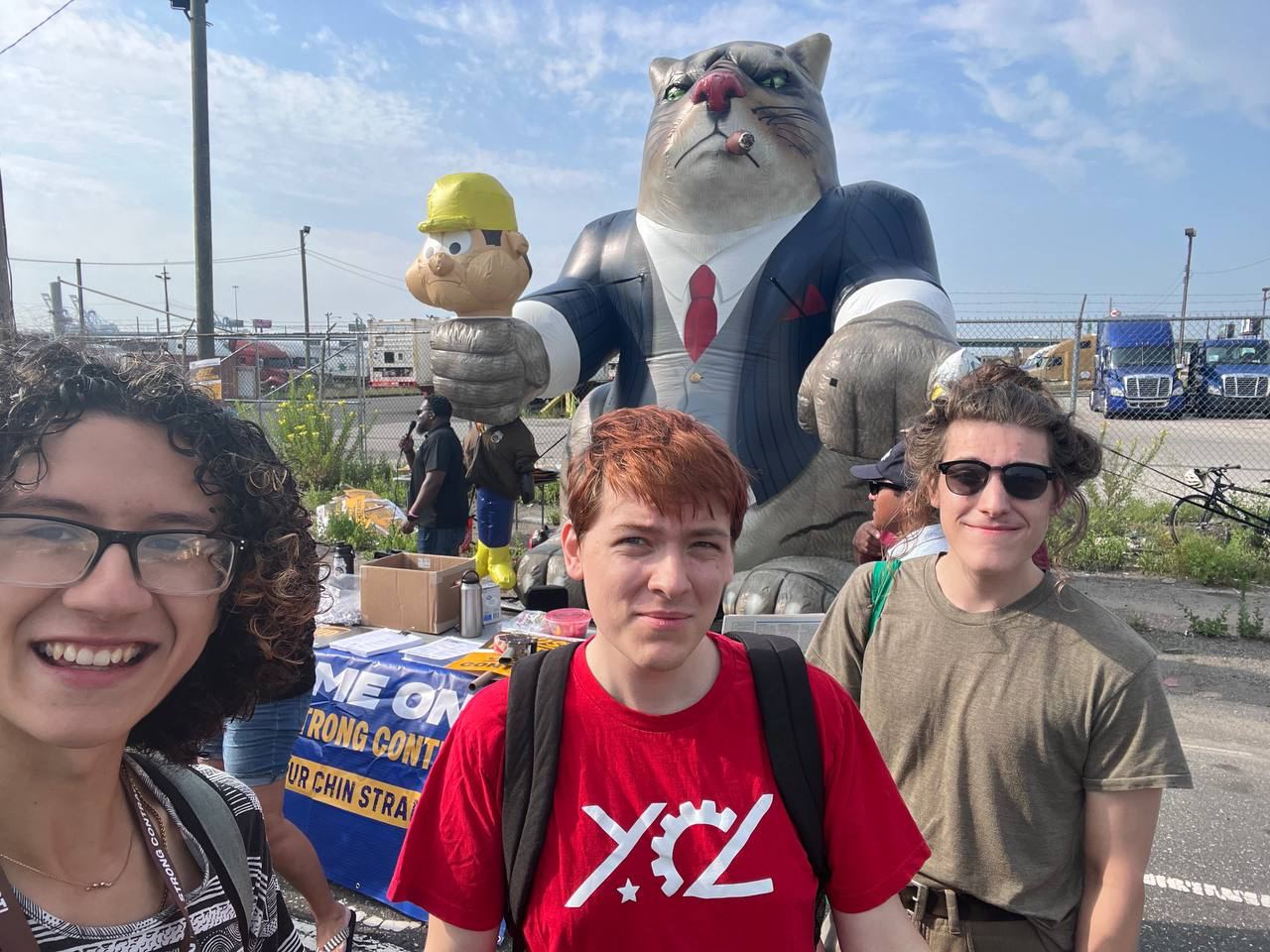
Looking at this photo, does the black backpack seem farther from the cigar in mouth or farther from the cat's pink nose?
the cat's pink nose

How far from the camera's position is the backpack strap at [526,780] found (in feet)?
3.38

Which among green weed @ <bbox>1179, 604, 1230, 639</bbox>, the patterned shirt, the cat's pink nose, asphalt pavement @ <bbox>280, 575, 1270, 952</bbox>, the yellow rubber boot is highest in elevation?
the cat's pink nose

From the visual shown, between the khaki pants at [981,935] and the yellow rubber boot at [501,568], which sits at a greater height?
the khaki pants at [981,935]

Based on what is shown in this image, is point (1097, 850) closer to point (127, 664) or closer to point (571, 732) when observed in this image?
point (571, 732)

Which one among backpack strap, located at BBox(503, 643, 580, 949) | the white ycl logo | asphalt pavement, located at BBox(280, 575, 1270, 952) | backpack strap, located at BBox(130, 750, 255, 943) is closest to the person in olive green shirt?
the white ycl logo

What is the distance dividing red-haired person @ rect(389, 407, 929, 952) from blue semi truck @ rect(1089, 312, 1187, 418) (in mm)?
17237

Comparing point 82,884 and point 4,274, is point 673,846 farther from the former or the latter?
point 4,274

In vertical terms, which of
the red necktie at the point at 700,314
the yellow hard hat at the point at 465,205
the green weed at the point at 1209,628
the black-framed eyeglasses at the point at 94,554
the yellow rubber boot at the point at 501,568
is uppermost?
the yellow hard hat at the point at 465,205

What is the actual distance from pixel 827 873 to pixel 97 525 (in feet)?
3.15

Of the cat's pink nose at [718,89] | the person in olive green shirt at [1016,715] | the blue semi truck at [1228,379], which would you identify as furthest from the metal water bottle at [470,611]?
the blue semi truck at [1228,379]

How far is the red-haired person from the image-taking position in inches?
40.4

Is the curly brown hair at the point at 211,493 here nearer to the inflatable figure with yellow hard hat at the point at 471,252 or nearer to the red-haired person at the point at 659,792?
the red-haired person at the point at 659,792

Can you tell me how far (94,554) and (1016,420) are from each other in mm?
1317

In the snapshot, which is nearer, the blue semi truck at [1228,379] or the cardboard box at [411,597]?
the cardboard box at [411,597]
